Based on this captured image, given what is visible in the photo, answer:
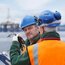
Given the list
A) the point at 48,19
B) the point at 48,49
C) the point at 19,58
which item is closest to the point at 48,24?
the point at 48,19

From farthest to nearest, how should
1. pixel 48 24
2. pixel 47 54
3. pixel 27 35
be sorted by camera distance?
1. pixel 27 35
2. pixel 48 24
3. pixel 47 54

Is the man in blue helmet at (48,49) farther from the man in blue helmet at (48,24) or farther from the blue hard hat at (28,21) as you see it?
the blue hard hat at (28,21)

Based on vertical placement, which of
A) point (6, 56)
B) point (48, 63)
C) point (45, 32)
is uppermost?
point (45, 32)

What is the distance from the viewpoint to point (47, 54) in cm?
290

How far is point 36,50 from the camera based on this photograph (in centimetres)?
290

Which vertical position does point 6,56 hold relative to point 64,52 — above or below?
below

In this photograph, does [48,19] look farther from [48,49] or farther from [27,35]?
[27,35]

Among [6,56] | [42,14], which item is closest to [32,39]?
[42,14]

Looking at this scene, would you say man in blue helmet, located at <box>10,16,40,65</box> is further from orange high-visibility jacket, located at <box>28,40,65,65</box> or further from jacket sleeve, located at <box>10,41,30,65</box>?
orange high-visibility jacket, located at <box>28,40,65,65</box>

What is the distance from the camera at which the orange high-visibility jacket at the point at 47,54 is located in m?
2.89

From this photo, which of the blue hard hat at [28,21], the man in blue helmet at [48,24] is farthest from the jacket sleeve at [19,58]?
the blue hard hat at [28,21]

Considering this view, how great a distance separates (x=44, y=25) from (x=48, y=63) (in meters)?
0.34

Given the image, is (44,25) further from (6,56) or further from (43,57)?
(6,56)

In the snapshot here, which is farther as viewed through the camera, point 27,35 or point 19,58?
point 27,35
